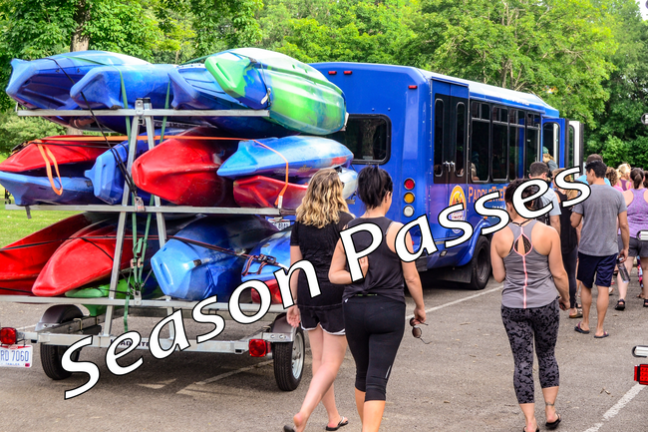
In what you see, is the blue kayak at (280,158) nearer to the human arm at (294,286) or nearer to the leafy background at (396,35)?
the human arm at (294,286)

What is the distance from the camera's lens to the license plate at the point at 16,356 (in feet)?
21.2

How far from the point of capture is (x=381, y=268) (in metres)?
4.93

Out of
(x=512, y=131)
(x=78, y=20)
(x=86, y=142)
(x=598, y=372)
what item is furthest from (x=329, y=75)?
(x=78, y=20)

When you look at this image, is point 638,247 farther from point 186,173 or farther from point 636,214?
point 186,173

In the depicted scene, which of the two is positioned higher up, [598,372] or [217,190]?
[217,190]

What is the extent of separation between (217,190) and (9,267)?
194cm

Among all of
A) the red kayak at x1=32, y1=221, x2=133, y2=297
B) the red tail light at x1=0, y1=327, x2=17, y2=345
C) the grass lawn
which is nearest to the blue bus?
the red kayak at x1=32, y1=221, x2=133, y2=297

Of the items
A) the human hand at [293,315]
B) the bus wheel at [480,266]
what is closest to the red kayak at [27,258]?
the human hand at [293,315]

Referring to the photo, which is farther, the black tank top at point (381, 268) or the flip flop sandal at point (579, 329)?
the flip flop sandal at point (579, 329)

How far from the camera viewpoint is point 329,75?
1164 cm

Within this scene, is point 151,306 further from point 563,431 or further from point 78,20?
point 78,20

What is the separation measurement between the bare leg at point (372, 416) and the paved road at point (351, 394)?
3.72 feet

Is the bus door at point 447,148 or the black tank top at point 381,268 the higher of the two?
the bus door at point 447,148

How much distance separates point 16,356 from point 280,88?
2.99 meters
